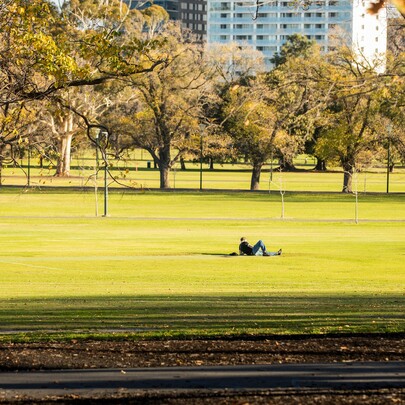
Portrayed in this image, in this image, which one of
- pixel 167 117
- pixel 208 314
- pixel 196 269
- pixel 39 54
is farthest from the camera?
pixel 167 117

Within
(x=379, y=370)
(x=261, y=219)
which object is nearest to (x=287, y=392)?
(x=379, y=370)

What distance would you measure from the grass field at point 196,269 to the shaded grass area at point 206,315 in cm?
3

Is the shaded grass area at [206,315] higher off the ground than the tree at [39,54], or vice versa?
the tree at [39,54]

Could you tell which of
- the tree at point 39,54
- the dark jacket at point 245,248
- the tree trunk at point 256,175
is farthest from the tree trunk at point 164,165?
the tree at point 39,54

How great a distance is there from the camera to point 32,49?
14992mm

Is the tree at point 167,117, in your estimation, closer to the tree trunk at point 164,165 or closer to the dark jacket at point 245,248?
the tree trunk at point 164,165

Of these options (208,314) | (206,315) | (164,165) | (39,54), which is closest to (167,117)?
(164,165)

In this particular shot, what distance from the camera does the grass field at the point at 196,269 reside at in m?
15.9

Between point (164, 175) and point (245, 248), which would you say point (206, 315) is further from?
point (164, 175)

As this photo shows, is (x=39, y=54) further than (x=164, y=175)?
No

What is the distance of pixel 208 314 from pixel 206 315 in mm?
268

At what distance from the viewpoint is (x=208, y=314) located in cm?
1731

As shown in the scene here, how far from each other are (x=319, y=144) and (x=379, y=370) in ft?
262

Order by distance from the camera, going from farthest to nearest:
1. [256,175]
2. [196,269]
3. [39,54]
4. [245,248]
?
[256,175]
[245,248]
[196,269]
[39,54]
